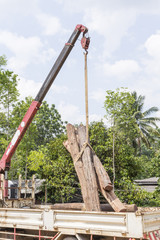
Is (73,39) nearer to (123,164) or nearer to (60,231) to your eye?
(60,231)

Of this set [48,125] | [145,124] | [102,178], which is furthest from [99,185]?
[48,125]

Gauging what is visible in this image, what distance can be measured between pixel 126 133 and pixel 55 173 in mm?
4816

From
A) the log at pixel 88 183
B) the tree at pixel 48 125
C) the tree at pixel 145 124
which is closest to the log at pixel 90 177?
the log at pixel 88 183

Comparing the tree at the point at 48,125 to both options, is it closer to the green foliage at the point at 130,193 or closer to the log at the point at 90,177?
the green foliage at the point at 130,193

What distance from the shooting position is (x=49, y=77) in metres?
9.62

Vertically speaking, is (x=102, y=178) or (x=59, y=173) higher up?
(x=59, y=173)

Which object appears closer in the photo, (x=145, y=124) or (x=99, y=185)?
(x=99, y=185)

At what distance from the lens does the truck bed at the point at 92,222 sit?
16.7 feet

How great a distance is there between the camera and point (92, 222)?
5.60 m

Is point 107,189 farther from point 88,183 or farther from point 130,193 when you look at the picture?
point 130,193

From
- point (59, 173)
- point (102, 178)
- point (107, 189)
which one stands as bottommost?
point (107, 189)

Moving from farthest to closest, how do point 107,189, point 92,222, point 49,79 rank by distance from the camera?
point 49,79 → point 107,189 → point 92,222

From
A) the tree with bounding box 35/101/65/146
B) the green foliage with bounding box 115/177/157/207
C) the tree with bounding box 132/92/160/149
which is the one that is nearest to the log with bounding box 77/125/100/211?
the green foliage with bounding box 115/177/157/207

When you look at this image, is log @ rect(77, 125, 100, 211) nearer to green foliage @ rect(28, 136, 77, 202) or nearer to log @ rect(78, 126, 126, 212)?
log @ rect(78, 126, 126, 212)
